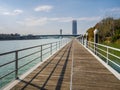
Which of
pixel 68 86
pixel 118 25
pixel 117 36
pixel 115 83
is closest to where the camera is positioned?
pixel 68 86

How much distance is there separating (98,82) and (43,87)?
1914mm

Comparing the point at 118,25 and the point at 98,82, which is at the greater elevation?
the point at 118,25

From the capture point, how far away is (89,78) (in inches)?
322

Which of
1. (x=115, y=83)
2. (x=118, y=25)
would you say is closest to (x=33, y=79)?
(x=115, y=83)

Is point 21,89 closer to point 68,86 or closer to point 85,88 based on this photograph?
point 68,86

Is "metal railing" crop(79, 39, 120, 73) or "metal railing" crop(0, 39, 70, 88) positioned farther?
"metal railing" crop(79, 39, 120, 73)

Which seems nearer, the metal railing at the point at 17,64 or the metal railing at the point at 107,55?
the metal railing at the point at 17,64

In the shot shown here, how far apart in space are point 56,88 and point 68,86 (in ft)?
1.47

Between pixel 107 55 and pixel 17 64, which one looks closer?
pixel 17 64

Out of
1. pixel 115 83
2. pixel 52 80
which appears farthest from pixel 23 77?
pixel 115 83

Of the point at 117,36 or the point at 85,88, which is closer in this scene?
the point at 85,88

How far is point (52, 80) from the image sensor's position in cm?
773

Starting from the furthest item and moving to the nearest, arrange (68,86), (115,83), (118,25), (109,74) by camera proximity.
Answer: (118,25) → (109,74) → (115,83) → (68,86)

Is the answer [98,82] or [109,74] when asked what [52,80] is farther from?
[109,74]
